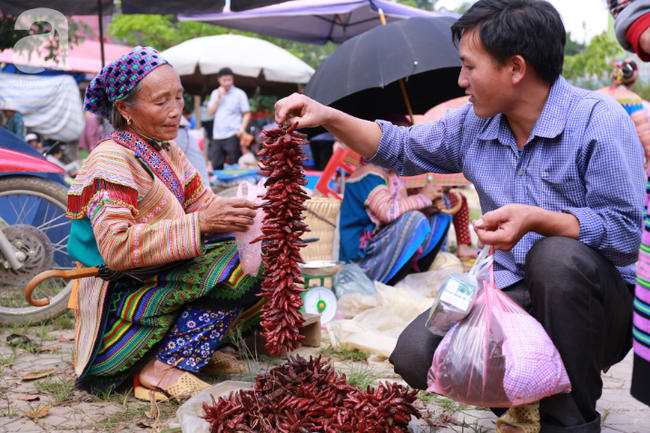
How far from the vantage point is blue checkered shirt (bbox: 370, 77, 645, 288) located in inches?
72.1

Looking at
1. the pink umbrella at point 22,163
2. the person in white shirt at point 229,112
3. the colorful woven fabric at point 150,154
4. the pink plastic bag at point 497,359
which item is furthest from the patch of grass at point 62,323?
the person in white shirt at point 229,112

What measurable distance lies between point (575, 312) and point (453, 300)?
38 centimetres

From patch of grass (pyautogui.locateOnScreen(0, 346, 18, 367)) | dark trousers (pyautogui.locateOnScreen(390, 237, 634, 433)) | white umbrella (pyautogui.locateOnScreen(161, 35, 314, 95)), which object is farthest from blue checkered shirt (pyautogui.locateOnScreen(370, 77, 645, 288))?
white umbrella (pyautogui.locateOnScreen(161, 35, 314, 95))

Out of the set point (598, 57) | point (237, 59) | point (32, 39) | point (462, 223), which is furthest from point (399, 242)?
point (598, 57)

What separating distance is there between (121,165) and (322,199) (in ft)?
7.04

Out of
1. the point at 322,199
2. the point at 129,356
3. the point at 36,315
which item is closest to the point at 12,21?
the point at 36,315

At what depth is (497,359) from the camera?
170 centimetres

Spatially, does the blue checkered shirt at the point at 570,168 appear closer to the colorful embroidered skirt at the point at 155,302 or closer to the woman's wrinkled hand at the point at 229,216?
the woman's wrinkled hand at the point at 229,216

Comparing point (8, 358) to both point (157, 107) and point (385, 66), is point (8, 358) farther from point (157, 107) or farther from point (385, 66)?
point (385, 66)

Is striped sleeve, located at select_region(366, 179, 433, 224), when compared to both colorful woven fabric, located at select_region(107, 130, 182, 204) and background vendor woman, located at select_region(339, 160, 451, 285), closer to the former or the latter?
background vendor woman, located at select_region(339, 160, 451, 285)

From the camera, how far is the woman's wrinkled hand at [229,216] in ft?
7.34

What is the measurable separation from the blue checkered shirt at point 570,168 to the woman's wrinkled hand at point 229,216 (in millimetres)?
891

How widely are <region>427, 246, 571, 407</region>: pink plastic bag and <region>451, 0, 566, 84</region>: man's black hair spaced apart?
0.81 metres

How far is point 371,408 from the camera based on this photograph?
1.95m
